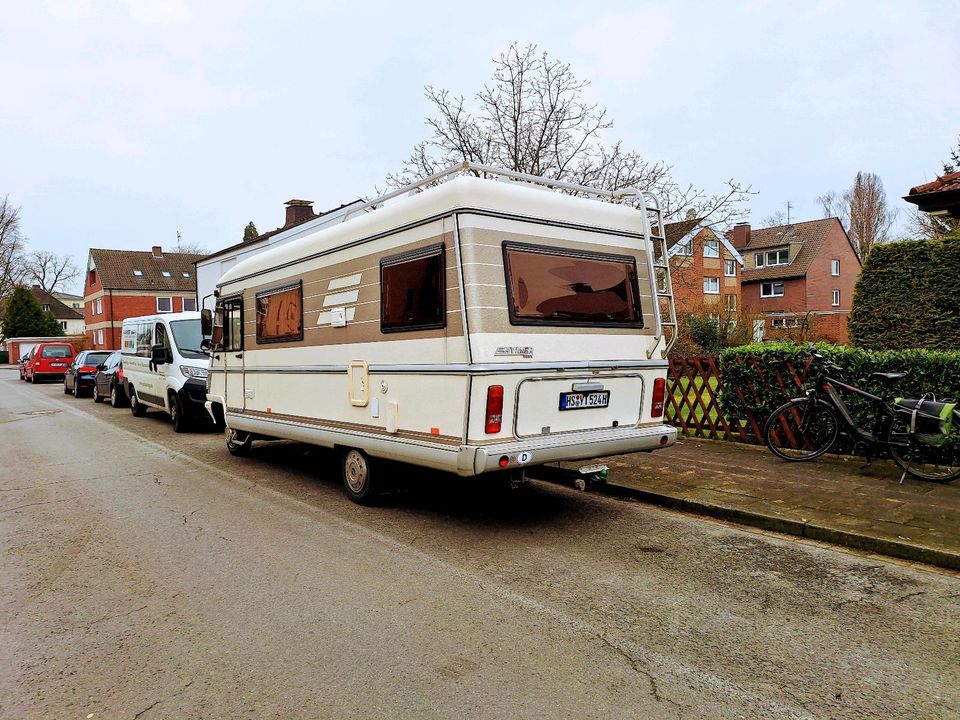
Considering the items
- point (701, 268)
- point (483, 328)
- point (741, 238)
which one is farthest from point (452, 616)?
point (741, 238)

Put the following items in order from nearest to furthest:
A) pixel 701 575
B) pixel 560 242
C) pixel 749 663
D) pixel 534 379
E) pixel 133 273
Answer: pixel 749 663 < pixel 701 575 < pixel 534 379 < pixel 560 242 < pixel 133 273

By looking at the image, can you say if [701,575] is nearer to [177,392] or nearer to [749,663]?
[749,663]

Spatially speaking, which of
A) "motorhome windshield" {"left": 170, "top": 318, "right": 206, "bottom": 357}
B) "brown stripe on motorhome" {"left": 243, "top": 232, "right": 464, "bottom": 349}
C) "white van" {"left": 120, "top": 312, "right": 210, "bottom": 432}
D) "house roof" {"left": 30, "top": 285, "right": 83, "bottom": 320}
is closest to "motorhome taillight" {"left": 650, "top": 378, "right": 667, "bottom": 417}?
"brown stripe on motorhome" {"left": 243, "top": 232, "right": 464, "bottom": 349}

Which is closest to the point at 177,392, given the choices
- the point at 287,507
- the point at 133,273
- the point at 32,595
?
the point at 287,507

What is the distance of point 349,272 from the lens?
6895mm

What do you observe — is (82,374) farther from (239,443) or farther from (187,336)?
(239,443)

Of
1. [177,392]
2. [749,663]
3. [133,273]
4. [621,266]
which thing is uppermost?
[133,273]

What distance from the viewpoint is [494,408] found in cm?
551

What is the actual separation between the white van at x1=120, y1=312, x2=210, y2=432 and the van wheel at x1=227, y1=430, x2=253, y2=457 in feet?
9.04

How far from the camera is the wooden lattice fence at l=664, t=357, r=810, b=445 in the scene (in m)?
8.70

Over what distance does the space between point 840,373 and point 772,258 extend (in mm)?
49327

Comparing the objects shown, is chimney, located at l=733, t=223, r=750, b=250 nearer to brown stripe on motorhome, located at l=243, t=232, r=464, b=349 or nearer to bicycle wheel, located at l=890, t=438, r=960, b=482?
bicycle wheel, located at l=890, t=438, r=960, b=482

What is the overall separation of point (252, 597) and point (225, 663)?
921 mm

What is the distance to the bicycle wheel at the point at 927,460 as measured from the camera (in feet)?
22.4
